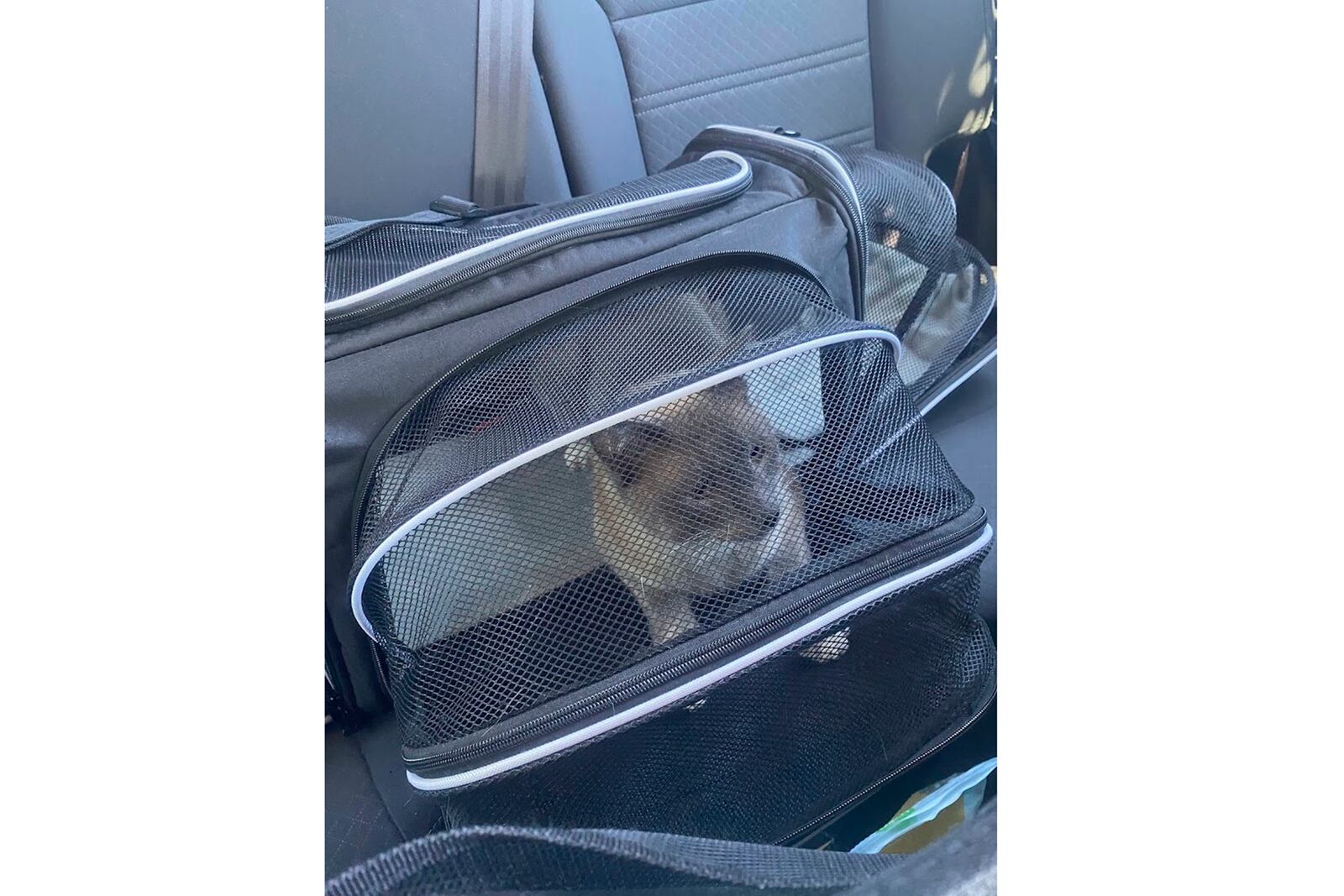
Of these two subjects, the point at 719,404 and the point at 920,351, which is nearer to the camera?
the point at 719,404

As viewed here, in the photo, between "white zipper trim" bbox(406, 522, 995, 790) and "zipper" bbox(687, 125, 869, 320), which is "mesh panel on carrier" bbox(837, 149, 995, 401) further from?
"white zipper trim" bbox(406, 522, 995, 790)

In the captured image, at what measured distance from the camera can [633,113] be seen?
1.12 metres

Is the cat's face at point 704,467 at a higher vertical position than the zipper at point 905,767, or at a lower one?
higher

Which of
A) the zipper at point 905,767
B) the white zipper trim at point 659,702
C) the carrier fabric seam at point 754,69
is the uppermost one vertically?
the carrier fabric seam at point 754,69

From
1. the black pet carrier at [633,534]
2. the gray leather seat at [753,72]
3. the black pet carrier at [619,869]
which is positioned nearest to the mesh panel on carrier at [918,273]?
the gray leather seat at [753,72]

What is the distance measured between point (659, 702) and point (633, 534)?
0.11m

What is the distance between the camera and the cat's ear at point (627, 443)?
1.94 ft

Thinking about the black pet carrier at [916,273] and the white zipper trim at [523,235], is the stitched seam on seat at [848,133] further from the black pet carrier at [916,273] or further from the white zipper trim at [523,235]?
the white zipper trim at [523,235]

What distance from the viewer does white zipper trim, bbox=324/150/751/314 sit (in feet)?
2.15
